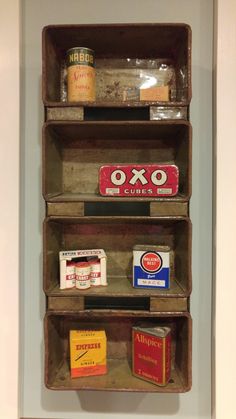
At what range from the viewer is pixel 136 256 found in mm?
1101

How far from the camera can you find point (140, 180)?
1.05 metres

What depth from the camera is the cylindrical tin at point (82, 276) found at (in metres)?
1.08

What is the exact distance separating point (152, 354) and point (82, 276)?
1.13 ft

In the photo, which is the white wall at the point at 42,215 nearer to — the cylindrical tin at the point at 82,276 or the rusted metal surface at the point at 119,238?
the rusted metal surface at the point at 119,238

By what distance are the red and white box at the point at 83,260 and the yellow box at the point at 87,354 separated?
0.59ft

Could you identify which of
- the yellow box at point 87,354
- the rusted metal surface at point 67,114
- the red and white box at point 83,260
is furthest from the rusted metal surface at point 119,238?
the rusted metal surface at point 67,114

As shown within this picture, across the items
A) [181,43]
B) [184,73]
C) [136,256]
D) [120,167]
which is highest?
[181,43]

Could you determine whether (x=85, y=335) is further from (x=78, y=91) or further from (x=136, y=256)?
(x=78, y=91)

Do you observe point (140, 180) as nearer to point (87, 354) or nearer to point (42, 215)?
point (42, 215)
